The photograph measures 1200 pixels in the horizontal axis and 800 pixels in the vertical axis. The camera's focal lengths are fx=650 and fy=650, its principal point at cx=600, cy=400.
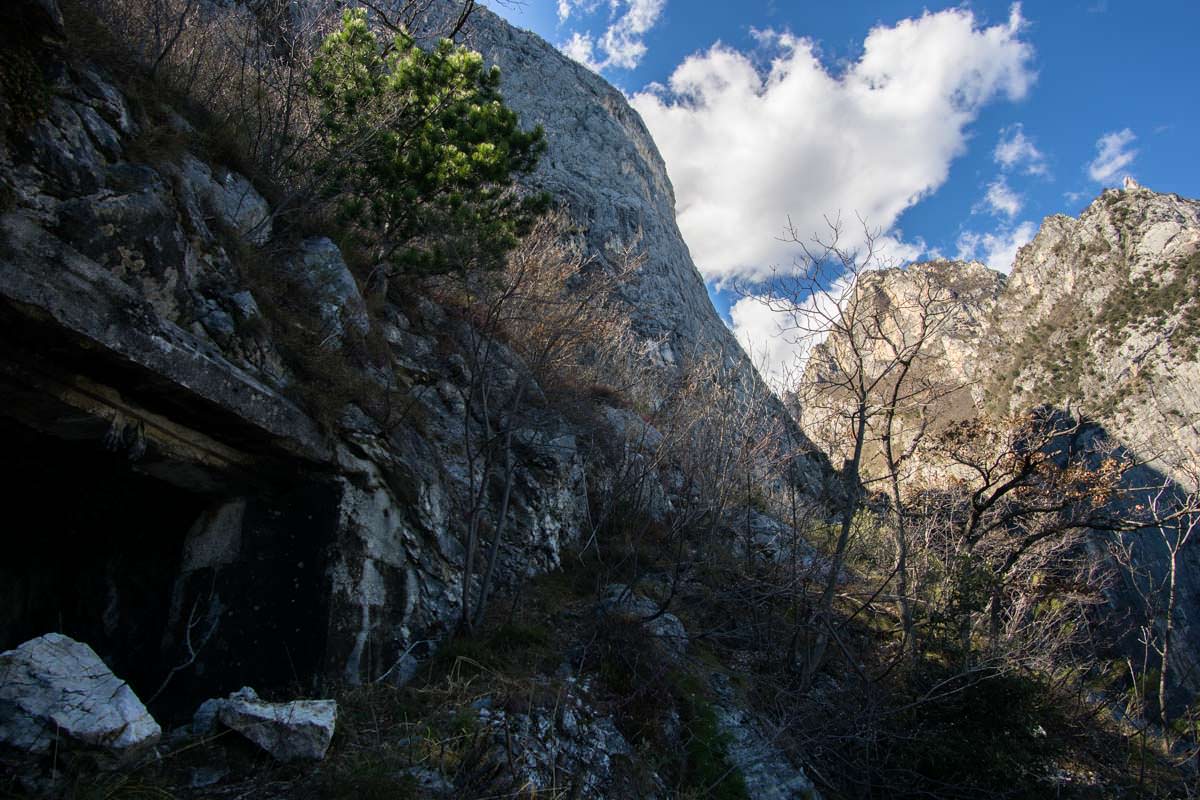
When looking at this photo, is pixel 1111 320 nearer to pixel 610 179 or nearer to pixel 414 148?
pixel 610 179

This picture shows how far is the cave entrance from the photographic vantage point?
4.18 meters

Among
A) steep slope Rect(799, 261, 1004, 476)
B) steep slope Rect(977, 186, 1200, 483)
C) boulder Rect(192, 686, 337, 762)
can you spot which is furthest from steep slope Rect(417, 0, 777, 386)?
boulder Rect(192, 686, 337, 762)

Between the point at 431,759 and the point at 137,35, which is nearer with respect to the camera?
the point at 431,759

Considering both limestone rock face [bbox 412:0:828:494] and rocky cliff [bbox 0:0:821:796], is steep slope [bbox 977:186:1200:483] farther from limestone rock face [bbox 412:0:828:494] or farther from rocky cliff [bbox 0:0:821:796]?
rocky cliff [bbox 0:0:821:796]

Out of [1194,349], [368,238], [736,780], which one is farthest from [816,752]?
[1194,349]

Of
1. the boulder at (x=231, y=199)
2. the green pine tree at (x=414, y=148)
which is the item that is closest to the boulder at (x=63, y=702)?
the boulder at (x=231, y=199)

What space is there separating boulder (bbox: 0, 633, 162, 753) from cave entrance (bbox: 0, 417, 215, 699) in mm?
1353

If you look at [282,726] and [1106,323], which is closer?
[282,726]

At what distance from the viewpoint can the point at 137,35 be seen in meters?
6.43

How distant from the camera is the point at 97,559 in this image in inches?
175

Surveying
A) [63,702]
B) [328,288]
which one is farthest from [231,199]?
[63,702]

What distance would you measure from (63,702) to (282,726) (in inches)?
35.4

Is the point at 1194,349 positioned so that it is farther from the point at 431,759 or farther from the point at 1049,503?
the point at 431,759

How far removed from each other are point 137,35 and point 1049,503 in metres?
12.6
